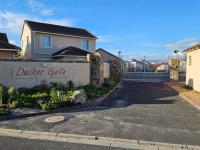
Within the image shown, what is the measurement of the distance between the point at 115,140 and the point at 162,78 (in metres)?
28.7

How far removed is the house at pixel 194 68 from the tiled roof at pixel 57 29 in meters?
16.6

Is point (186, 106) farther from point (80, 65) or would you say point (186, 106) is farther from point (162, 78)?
point (162, 78)

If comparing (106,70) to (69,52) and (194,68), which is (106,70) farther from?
(194,68)

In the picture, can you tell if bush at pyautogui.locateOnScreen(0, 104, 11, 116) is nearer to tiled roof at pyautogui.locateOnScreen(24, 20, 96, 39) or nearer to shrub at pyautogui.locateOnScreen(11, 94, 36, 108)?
shrub at pyautogui.locateOnScreen(11, 94, 36, 108)

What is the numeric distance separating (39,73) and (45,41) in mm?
16507

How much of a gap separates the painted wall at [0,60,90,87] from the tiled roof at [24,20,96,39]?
553 inches

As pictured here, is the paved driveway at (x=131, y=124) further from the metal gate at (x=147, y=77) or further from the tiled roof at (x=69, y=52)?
the metal gate at (x=147, y=77)

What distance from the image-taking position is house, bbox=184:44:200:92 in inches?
768

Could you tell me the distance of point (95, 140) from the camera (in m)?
7.93

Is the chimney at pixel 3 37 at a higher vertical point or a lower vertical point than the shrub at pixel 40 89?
higher

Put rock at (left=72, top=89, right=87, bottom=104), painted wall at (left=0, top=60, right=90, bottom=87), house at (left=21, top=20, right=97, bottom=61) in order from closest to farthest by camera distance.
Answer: rock at (left=72, top=89, right=87, bottom=104)
painted wall at (left=0, top=60, right=90, bottom=87)
house at (left=21, top=20, right=97, bottom=61)

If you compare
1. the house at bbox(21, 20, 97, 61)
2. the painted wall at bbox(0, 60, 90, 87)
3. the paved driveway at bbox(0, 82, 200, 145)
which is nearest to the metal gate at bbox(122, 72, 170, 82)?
the house at bbox(21, 20, 97, 61)

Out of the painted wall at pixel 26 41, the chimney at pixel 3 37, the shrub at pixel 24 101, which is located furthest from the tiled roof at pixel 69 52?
the shrub at pixel 24 101

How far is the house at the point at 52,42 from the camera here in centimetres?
3041
